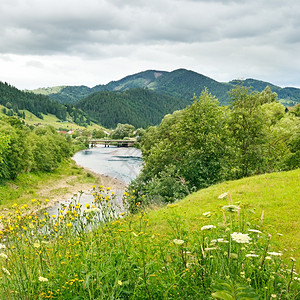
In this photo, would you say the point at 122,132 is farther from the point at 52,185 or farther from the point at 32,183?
the point at 32,183

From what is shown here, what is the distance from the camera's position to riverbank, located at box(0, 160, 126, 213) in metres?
40.5

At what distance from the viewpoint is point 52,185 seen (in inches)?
2024

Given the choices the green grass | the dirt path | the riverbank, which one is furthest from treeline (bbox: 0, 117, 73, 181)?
the dirt path

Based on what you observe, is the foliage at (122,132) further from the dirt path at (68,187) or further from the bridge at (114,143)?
the dirt path at (68,187)

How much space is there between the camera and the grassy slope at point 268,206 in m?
8.26

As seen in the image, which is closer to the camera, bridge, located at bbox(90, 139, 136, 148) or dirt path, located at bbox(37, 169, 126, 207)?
dirt path, located at bbox(37, 169, 126, 207)

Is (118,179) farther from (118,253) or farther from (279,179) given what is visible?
(118,253)

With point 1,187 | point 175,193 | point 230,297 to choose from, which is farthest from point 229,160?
point 1,187

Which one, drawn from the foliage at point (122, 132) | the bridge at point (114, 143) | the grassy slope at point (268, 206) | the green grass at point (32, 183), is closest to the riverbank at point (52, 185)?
→ the green grass at point (32, 183)

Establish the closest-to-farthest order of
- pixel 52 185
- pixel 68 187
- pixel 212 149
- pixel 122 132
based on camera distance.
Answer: pixel 212 149, pixel 68 187, pixel 52 185, pixel 122 132

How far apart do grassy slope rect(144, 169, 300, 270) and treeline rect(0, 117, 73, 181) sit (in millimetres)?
18234

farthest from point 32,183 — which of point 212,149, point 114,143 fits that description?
point 114,143

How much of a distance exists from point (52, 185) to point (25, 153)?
7836 mm

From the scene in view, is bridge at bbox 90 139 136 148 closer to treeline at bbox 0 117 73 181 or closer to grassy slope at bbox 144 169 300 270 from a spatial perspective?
treeline at bbox 0 117 73 181
